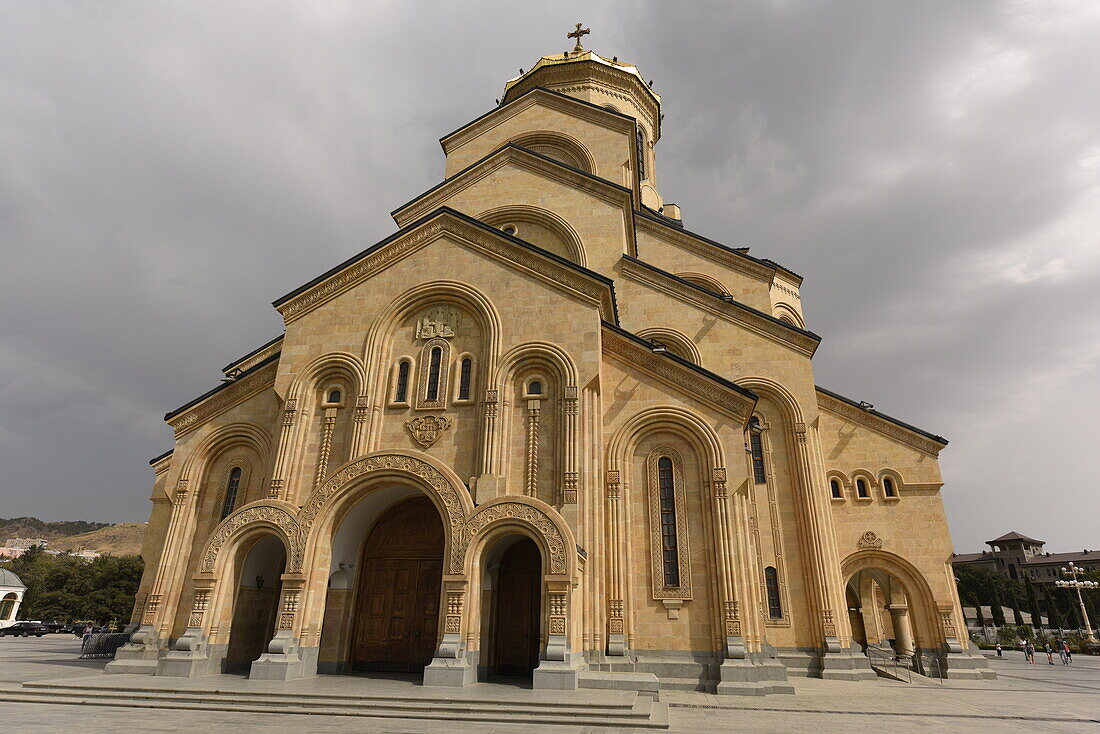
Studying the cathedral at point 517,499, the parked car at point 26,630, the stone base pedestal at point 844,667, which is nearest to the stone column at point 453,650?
the cathedral at point 517,499

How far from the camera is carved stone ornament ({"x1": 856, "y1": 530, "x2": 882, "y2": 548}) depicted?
18892 millimetres

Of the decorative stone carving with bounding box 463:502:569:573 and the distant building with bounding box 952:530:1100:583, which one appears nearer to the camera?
the decorative stone carving with bounding box 463:502:569:573

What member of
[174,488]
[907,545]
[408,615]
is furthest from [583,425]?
[907,545]

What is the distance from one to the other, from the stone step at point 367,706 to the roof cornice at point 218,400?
23.9ft

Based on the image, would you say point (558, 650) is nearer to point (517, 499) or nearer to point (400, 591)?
point (517, 499)

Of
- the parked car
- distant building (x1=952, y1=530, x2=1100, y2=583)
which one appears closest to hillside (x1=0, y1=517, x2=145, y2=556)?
the parked car

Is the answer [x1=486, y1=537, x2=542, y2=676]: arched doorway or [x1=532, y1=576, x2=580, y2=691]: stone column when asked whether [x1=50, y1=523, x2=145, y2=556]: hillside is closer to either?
[x1=486, y1=537, x2=542, y2=676]: arched doorway

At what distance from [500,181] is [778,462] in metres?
13.0

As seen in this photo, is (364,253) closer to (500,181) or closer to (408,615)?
(500,181)

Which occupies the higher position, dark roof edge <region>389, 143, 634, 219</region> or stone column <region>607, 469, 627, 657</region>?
dark roof edge <region>389, 143, 634, 219</region>

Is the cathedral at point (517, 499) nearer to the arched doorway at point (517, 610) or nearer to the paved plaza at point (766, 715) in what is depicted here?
the arched doorway at point (517, 610)

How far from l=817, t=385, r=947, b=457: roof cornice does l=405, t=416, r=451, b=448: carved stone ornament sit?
13.1 metres

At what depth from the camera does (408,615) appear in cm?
1370

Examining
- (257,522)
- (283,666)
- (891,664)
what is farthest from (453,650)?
(891,664)
